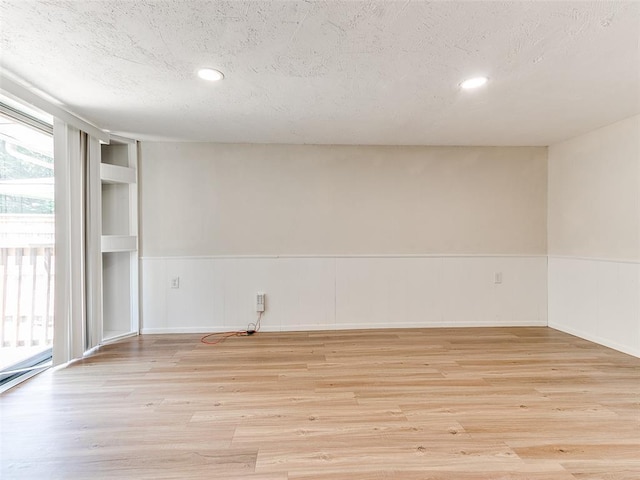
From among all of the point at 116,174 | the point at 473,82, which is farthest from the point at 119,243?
the point at 473,82

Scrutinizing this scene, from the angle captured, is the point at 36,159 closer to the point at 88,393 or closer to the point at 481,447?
the point at 88,393

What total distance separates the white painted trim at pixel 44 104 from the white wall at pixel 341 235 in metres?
0.66

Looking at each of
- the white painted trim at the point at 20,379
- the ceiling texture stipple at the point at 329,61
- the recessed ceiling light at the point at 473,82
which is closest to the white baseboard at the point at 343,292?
the white painted trim at the point at 20,379

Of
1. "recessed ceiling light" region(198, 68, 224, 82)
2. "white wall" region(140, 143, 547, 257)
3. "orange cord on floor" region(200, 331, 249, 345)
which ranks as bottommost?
"orange cord on floor" region(200, 331, 249, 345)

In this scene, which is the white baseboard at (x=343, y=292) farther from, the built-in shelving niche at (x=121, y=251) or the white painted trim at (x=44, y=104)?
the white painted trim at (x=44, y=104)

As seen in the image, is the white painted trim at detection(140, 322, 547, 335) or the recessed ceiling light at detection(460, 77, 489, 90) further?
the white painted trim at detection(140, 322, 547, 335)

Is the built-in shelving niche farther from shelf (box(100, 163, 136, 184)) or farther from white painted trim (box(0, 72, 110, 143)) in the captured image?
white painted trim (box(0, 72, 110, 143))

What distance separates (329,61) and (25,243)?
2.87 m

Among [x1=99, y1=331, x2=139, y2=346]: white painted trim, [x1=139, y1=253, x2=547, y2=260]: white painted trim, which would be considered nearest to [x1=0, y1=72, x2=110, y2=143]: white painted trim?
[x1=139, y1=253, x2=547, y2=260]: white painted trim

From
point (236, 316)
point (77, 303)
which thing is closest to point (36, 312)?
point (77, 303)

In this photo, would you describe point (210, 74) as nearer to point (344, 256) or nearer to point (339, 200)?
point (339, 200)

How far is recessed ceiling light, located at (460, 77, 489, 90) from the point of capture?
2156 millimetres

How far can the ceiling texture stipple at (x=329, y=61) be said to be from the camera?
1.52 meters

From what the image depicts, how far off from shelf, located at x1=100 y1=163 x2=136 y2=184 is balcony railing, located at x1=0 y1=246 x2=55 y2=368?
0.91 m
